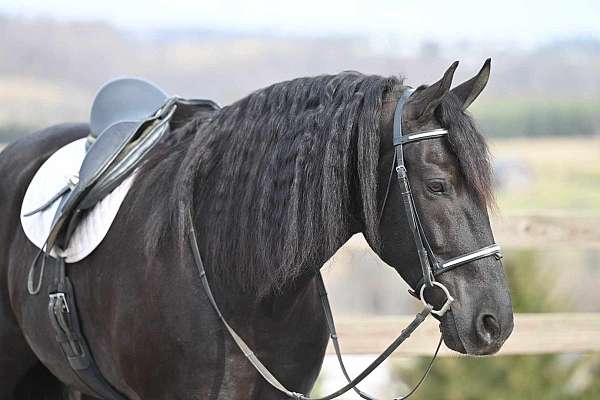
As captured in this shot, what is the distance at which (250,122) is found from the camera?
232 cm

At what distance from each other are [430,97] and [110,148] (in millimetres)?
1173

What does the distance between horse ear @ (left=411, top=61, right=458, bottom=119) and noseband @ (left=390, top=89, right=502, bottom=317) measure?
0.17 ft

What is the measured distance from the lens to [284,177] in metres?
2.20

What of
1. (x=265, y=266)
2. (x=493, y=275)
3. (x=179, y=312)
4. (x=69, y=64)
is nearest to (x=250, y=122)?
(x=265, y=266)

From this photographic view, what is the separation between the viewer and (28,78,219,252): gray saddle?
2.65 meters

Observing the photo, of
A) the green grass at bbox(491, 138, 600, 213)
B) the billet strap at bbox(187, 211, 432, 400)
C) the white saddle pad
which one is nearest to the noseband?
the billet strap at bbox(187, 211, 432, 400)

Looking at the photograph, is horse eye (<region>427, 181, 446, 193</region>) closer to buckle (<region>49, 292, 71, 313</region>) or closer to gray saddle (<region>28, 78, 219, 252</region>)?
gray saddle (<region>28, 78, 219, 252</region>)

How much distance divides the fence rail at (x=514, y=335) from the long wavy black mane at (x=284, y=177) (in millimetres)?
1931

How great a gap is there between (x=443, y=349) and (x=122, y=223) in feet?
6.75

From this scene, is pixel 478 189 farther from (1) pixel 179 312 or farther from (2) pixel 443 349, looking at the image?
(2) pixel 443 349

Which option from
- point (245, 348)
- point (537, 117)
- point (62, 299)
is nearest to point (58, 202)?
point (62, 299)

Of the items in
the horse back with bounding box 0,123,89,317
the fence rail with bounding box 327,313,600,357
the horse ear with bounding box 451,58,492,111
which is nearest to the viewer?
the horse ear with bounding box 451,58,492,111

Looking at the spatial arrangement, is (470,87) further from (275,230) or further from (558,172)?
(558,172)

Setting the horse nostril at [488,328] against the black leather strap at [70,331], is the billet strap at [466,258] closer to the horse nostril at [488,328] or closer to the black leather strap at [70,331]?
the horse nostril at [488,328]
